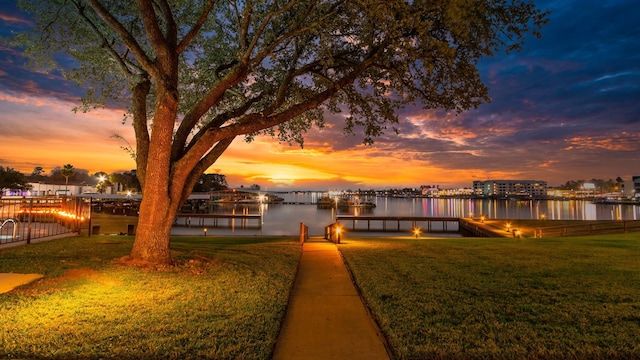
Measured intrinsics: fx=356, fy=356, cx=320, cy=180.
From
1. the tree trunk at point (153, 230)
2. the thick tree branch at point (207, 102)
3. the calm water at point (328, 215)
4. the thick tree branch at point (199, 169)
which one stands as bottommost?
the calm water at point (328, 215)

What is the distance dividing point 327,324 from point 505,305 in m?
3.74

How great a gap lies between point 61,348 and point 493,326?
655cm

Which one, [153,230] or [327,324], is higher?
[153,230]

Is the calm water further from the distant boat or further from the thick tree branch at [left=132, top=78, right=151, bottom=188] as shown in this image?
the thick tree branch at [left=132, top=78, right=151, bottom=188]

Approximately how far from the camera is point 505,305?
7172mm

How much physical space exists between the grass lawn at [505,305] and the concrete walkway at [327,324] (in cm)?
32

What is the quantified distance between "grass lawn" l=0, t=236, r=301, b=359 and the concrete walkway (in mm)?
272

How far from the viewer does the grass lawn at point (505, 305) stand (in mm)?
5176

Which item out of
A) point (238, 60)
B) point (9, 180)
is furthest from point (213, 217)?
point (238, 60)

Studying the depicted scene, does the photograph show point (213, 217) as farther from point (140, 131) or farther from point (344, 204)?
point (344, 204)

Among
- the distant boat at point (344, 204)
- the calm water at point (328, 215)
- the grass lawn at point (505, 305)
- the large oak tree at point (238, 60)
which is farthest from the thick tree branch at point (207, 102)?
the distant boat at point (344, 204)

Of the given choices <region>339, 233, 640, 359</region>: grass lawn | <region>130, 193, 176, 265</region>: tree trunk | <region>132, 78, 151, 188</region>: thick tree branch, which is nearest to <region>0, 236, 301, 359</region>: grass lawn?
<region>130, 193, 176, 265</region>: tree trunk

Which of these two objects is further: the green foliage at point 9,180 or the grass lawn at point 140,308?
the green foliage at point 9,180

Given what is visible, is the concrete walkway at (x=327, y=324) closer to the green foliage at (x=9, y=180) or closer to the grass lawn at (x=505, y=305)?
the grass lawn at (x=505, y=305)
